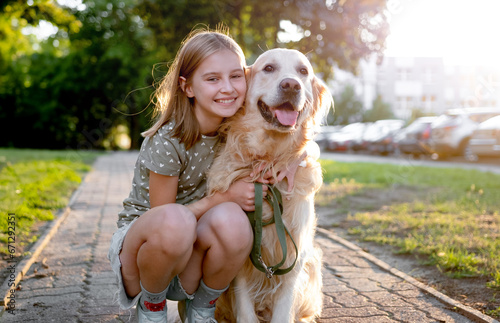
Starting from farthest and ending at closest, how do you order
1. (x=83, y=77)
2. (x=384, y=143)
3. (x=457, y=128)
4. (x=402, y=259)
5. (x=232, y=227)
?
(x=83, y=77)
(x=384, y=143)
(x=457, y=128)
(x=402, y=259)
(x=232, y=227)

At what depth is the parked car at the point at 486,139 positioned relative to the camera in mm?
12242

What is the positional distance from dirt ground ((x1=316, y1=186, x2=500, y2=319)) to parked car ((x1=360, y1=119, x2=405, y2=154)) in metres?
12.7

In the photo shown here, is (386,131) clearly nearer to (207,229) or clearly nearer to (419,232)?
(419,232)

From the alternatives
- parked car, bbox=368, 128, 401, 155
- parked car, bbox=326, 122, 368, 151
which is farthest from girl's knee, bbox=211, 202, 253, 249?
parked car, bbox=326, 122, 368, 151

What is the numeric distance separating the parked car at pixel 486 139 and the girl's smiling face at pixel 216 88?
1162 cm

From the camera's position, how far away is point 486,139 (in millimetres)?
12516

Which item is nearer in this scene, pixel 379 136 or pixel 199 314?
pixel 199 314

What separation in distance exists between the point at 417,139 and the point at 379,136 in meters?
4.28

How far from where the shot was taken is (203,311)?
242cm

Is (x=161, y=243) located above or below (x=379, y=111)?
below

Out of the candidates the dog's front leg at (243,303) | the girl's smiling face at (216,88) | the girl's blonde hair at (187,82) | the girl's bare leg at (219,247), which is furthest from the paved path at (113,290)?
the girl's smiling face at (216,88)

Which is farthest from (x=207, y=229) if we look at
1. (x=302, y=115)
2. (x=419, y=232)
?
(x=419, y=232)

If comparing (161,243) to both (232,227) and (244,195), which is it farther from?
(244,195)

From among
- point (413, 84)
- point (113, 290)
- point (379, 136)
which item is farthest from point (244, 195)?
point (413, 84)
